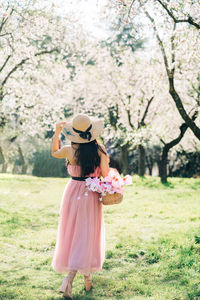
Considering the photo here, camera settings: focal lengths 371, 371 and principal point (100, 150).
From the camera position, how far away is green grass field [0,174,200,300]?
507 cm

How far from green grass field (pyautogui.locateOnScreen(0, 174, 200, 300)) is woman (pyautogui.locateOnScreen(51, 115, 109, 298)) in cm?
50

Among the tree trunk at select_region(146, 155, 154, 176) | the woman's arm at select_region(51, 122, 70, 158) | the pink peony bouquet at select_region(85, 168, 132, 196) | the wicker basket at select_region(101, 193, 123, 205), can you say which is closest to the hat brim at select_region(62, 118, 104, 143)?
the woman's arm at select_region(51, 122, 70, 158)

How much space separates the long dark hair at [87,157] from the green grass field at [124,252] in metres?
1.66

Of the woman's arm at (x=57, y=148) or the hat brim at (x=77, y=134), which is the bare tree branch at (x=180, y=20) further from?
the woman's arm at (x=57, y=148)

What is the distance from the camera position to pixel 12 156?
121 ft

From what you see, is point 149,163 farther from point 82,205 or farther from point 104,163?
point 82,205

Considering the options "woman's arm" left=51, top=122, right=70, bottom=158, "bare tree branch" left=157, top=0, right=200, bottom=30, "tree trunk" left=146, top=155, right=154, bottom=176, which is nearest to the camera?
"woman's arm" left=51, top=122, right=70, bottom=158

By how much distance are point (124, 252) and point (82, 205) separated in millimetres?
2588

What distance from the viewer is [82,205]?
495 cm

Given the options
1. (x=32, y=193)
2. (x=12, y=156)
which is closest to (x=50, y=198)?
(x=32, y=193)

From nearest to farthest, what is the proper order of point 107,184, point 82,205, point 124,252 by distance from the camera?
point 107,184 → point 82,205 → point 124,252

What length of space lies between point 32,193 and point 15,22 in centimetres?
772

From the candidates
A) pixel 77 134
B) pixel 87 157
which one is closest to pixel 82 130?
pixel 77 134

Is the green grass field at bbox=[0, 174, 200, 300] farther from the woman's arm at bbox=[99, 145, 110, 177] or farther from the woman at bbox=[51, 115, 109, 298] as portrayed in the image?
the woman's arm at bbox=[99, 145, 110, 177]
